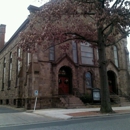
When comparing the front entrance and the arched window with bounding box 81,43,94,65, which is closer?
the front entrance

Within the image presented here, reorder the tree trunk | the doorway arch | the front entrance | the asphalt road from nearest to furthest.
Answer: the asphalt road
the tree trunk
the front entrance
the doorway arch

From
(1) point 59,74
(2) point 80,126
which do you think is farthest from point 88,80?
(2) point 80,126

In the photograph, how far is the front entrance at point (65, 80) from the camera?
2345 centimetres

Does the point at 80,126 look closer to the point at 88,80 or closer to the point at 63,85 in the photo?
the point at 63,85

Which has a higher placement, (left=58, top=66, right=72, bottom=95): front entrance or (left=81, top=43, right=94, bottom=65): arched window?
(left=81, top=43, right=94, bottom=65): arched window

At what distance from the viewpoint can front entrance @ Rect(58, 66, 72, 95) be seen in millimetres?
23447

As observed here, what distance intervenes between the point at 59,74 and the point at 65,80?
44.5 inches

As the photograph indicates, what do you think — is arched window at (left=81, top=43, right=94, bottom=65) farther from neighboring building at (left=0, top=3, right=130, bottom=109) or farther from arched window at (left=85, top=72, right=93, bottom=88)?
arched window at (left=85, top=72, right=93, bottom=88)

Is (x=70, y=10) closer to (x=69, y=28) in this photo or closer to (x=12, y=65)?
(x=69, y=28)

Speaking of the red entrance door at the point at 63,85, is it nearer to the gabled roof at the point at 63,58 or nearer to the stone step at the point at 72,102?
the stone step at the point at 72,102

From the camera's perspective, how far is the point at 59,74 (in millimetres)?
23594

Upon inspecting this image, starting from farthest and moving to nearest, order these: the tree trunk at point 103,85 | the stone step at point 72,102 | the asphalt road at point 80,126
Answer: the stone step at point 72,102 < the tree trunk at point 103,85 < the asphalt road at point 80,126

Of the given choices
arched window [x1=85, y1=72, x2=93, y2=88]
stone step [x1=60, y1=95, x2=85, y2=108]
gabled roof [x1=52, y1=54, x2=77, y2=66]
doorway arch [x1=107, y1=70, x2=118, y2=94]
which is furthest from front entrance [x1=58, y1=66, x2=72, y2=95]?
doorway arch [x1=107, y1=70, x2=118, y2=94]

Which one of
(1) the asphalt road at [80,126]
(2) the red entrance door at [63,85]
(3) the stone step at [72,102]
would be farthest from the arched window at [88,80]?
(1) the asphalt road at [80,126]
